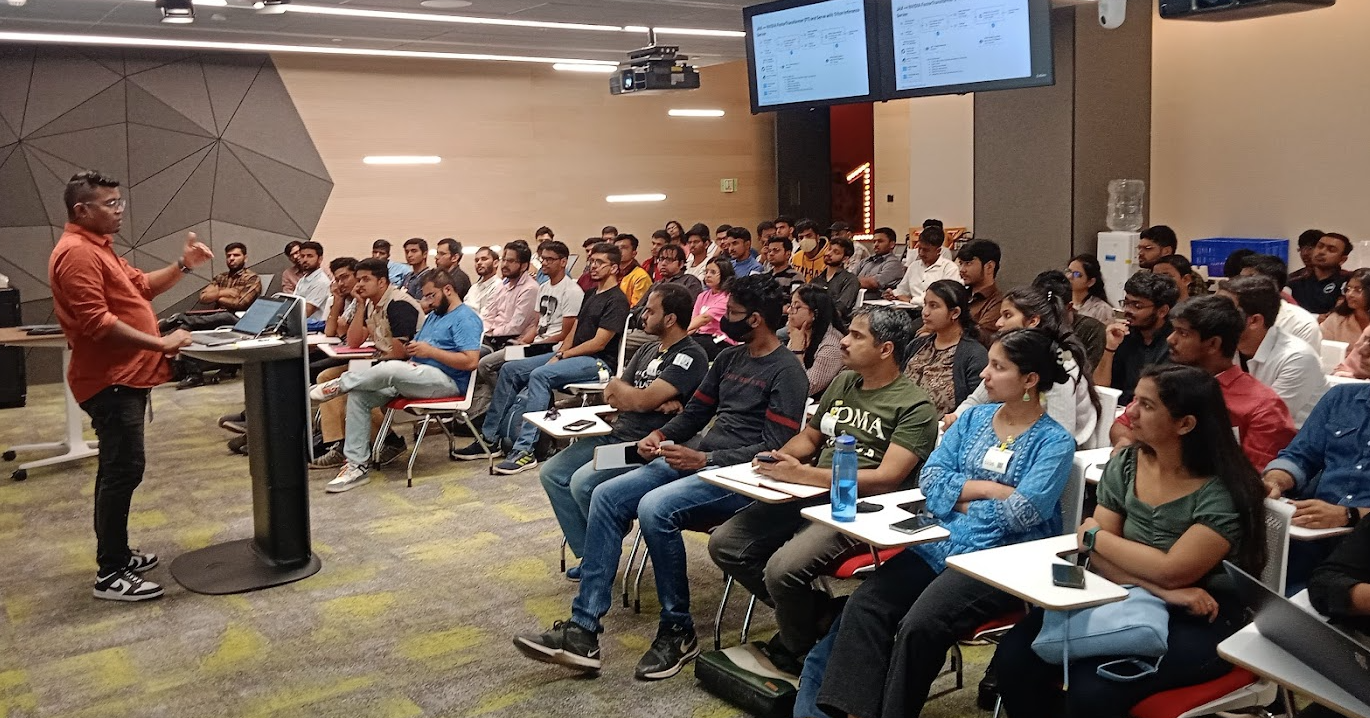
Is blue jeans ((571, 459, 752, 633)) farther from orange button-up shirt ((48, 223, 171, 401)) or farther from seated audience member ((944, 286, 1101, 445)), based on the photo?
orange button-up shirt ((48, 223, 171, 401))

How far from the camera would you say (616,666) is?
414 cm

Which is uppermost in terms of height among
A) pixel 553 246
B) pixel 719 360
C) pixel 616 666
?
pixel 553 246

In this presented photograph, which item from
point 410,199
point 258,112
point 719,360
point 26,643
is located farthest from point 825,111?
point 26,643

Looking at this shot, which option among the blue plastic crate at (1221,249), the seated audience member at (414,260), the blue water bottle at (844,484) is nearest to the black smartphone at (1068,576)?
the blue water bottle at (844,484)

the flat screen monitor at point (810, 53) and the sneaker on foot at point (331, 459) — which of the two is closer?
the flat screen monitor at point (810, 53)

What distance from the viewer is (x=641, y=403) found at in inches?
192

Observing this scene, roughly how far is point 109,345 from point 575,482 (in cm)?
202

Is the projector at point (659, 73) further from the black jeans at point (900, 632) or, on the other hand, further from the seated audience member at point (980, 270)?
the black jeans at point (900, 632)

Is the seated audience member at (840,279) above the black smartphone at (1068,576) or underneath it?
above

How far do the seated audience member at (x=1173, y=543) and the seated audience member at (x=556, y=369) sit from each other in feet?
14.7

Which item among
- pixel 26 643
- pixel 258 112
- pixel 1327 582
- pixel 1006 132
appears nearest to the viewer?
pixel 1327 582

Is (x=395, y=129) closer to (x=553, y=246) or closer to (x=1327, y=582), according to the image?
(x=553, y=246)

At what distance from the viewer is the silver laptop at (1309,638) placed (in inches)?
84.7

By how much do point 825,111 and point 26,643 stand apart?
1240 centimetres
